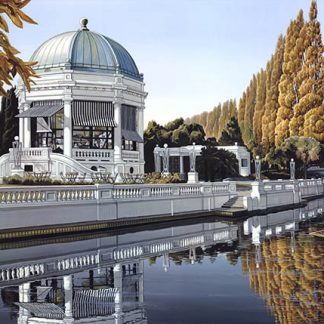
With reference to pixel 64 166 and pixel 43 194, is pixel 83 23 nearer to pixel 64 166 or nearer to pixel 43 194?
pixel 64 166

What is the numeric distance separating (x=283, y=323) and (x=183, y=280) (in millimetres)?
4145

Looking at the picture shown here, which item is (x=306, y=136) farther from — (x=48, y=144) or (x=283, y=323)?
(x=283, y=323)

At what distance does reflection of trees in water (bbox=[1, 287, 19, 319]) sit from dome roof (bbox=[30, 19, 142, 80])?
A: 1280 inches

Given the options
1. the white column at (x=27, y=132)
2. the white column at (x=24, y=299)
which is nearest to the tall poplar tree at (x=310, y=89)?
the white column at (x=27, y=132)

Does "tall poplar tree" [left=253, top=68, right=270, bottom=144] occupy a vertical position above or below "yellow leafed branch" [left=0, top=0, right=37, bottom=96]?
above

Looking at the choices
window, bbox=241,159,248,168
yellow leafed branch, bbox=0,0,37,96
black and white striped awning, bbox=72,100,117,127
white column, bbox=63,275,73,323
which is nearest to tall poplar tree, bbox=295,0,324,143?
window, bbox=241,159,248,168

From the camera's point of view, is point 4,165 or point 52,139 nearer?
point 4,165

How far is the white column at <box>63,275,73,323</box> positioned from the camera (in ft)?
29.1

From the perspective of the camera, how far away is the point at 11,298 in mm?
10242

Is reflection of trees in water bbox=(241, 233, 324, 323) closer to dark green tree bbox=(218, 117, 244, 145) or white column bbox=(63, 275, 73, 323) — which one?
white column bbox=(63, 275, 73, 323)

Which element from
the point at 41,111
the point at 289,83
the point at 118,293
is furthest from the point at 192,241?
the point at 289,83

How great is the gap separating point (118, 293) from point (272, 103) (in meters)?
74.7

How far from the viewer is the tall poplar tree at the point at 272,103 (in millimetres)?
78688

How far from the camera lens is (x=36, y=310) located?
9289mm
